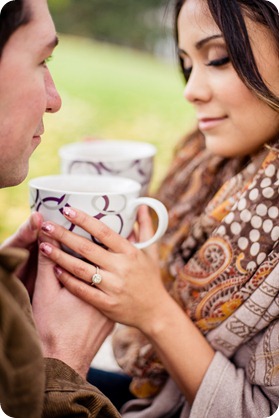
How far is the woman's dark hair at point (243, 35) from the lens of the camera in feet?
3.38

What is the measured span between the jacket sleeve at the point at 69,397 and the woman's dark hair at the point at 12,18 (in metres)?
0.49

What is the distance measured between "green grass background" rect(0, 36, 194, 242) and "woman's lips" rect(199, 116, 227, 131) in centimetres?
135

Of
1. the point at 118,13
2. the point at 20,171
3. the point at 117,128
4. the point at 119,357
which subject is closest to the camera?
the point at 20,171

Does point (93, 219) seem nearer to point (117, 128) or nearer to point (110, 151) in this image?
point (110, 151)

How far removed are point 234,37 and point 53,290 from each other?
577 millimetres

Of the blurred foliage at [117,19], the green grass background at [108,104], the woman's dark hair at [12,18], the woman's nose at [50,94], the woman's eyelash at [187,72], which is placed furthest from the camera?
the blurred foliage at [117,19]

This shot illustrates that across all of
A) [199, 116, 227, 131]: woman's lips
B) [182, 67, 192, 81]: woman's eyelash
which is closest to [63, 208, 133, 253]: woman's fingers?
[199, 116, 227, 131]: woman's lips

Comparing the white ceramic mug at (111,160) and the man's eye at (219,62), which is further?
the white ceramic mug at (111,160)

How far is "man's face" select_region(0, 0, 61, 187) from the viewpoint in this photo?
812mm

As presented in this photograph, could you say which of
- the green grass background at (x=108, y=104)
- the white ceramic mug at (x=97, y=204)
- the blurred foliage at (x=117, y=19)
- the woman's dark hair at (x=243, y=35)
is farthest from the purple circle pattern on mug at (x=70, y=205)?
the blurred foliage at (x=117, y=19)

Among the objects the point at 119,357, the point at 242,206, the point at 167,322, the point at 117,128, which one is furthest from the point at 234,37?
the point at 117,128

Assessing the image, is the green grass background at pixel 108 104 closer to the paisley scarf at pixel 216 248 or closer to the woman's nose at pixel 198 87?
the paisley scarf at pixel 216 248

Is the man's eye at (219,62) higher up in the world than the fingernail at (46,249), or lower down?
higher up

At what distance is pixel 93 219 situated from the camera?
0.97 meters
